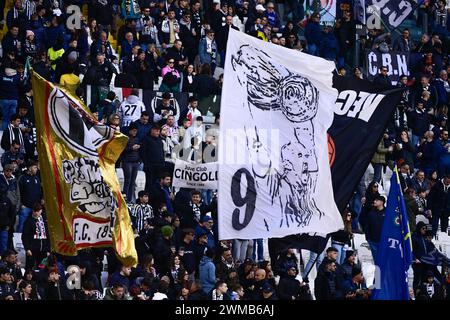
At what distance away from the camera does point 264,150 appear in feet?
72.2

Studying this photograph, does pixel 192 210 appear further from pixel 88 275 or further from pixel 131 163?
pixel 88 275

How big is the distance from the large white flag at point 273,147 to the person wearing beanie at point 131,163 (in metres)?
6.10

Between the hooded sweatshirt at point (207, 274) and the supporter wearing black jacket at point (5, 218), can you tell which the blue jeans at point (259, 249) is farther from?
the supporter wearing black jacket at point (5, 218)

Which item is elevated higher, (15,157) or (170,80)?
(170,80)

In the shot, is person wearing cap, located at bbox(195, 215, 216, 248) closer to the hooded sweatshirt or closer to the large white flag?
the hooded sweatshirt

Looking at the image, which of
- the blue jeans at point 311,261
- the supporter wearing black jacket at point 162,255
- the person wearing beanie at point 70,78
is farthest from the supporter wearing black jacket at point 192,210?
the person wearing beanie at point 70,78

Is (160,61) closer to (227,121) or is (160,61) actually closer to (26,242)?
(26,242)

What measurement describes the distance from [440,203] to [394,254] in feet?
21.7

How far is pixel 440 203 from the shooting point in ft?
99.2

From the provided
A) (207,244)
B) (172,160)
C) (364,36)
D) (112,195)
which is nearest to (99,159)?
(112,195)

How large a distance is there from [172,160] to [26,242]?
160 inches

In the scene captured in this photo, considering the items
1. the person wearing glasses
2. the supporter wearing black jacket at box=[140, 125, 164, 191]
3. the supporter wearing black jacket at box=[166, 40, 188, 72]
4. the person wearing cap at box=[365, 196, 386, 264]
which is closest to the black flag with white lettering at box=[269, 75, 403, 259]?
the person wearing cap at box=[365, 196, 386, 264]

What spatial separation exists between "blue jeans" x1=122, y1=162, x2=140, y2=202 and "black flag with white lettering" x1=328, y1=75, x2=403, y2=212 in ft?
20.2

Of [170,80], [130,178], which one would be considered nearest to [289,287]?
[130,178]
